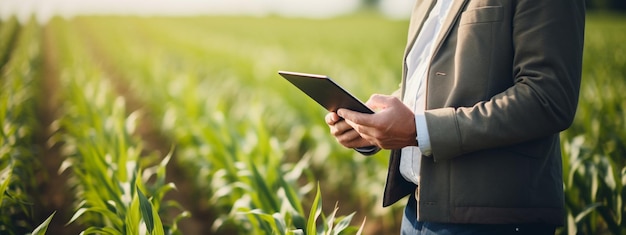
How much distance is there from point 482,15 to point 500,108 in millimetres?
236

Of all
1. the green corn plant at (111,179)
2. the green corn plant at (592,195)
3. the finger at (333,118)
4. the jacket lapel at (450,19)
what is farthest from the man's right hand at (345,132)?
the green corn plant at (592,195)

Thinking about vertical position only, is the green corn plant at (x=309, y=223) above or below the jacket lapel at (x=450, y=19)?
below

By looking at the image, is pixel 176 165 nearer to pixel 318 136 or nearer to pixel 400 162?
pixel 318 136

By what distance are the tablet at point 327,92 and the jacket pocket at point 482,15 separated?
0.33 m

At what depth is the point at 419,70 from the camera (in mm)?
1464

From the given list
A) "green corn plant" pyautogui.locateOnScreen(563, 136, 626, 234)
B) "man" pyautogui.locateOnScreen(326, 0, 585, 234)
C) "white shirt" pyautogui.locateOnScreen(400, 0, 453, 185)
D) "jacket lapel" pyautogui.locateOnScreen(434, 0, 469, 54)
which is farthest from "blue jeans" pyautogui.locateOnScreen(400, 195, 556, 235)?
"green corn plant" pyautogui.locateOnScreen(563, 136, 626, 234)

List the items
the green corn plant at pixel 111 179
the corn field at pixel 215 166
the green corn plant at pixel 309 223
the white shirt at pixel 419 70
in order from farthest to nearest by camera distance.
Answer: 1. the corn field at pixel 215 166
2. the green corn plant at pixel 111 179
3. the green corn plant at pixel 309 223
4. the white shirt at pixel 419 70

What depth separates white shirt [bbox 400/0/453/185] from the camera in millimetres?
1422

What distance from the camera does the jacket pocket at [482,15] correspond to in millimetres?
1241

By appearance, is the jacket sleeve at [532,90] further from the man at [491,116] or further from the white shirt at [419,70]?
the white shirt at [419,70]

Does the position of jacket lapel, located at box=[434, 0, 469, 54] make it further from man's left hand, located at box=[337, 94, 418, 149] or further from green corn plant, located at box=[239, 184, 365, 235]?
green corn plant, located at box=[239, 184, 365, 235]

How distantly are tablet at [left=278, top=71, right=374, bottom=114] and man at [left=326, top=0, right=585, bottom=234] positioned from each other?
0.02 m

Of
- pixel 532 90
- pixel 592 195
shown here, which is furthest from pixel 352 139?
pixel 592 195

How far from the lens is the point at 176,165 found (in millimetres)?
4621
